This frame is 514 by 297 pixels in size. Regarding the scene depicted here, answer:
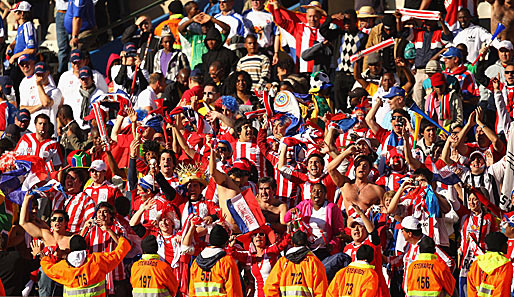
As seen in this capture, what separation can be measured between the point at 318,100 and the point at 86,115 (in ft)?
11.6

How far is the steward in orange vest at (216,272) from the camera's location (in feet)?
48.6

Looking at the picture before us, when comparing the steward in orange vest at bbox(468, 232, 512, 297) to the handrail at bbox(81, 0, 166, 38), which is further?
the handrail at bbox(81, 0, 166, 38)

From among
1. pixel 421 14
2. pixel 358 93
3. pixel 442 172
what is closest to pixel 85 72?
pixel 358 93

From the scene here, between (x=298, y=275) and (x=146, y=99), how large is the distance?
5.59 m

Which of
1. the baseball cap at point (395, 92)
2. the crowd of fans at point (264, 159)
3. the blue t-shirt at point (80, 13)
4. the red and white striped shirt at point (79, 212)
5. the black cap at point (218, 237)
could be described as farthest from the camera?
the blue t-shirt at point (80, 13)

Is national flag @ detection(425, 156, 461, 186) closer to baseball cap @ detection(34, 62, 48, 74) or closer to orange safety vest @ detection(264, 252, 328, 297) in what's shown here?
orange safety vest @ detection(264, 252, 328, 297)

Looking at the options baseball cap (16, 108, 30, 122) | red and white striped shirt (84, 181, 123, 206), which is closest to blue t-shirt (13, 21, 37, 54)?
baseball cap (16, 108, 30, 122)

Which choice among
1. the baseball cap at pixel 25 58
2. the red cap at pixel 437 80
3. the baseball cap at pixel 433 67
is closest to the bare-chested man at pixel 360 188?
the red cap at pixel 437 80

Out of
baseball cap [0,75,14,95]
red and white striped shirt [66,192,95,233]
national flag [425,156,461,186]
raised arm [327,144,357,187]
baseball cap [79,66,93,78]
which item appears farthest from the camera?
baseball cap [0,75,14,95]

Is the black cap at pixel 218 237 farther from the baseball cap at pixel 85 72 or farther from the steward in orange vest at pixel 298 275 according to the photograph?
the baseball cap at pixel 85 72

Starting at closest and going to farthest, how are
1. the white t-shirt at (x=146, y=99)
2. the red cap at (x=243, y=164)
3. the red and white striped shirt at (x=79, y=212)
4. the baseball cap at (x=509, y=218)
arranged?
the baseball cap at (x=509, y=218) < the red and white striped shirt at (x=79, y=212) < the red cap at (x=243, y=164) < the white t-shirt at (x=146, y=99)

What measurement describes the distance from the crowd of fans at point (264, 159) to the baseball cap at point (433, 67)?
25 mm

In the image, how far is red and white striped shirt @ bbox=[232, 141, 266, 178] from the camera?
17391 millimetres

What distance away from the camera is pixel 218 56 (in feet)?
66.0
